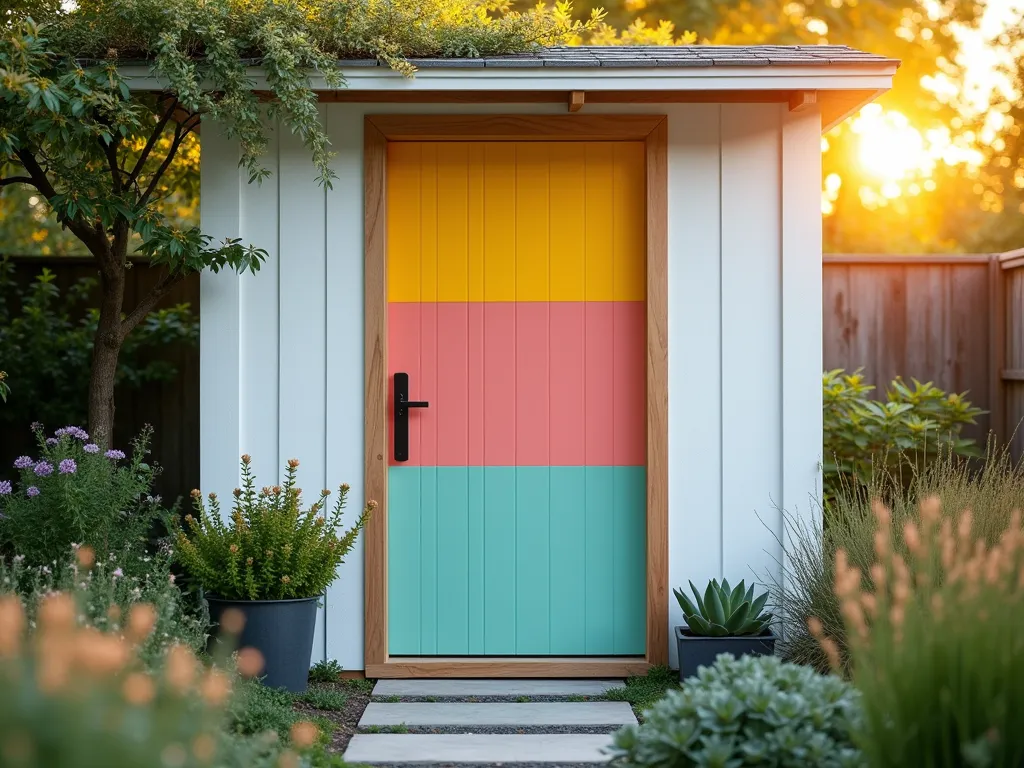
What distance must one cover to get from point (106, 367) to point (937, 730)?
3826 millimetres

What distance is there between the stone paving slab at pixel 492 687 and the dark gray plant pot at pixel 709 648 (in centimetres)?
38

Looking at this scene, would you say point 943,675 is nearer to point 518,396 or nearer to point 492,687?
point 492,687

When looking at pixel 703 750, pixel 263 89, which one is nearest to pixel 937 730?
pixel 703 750

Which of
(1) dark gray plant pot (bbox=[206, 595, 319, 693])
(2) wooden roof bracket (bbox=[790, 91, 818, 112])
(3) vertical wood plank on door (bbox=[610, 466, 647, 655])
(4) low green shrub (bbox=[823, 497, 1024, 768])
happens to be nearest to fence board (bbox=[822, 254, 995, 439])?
(2) wooden roof bracket (bbox=[790, 91, 818, 112])

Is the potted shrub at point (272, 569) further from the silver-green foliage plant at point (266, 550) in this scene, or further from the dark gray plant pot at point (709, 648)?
the dark gray plant pot at point (709, 648)

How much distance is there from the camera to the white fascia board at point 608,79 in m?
4.23

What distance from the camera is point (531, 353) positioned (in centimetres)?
465

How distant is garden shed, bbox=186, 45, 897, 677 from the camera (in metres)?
4.54

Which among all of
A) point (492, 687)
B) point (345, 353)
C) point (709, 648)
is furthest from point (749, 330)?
point (492, 687)

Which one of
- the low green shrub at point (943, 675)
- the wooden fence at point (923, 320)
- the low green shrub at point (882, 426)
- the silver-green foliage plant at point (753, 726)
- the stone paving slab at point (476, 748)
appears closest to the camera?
the low green shrub at point (943, 675)

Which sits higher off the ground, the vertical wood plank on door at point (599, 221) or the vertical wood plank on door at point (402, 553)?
the vertical wood plank on door at point (599, 221)

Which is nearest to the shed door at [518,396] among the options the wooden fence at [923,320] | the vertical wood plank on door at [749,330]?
the vertical wood plank on door at [749,330]

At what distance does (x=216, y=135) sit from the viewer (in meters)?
4.55

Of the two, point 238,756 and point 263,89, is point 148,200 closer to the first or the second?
point 263,89
